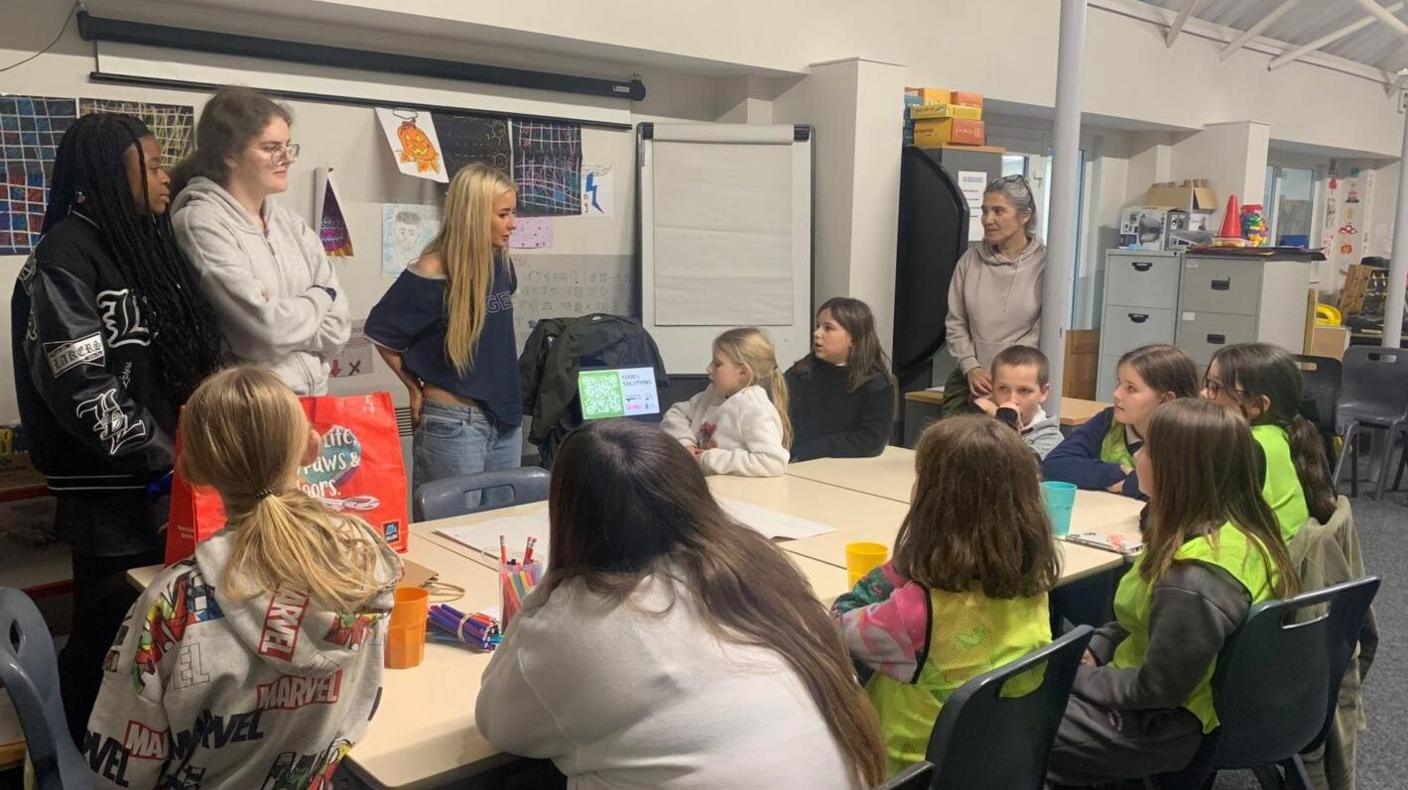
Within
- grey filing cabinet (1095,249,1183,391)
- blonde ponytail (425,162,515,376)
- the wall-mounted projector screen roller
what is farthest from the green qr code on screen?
grey filing cabinet (1095,249,1183,391)

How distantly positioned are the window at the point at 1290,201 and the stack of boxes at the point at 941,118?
525 cm

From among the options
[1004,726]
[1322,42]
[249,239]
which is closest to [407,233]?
[249,239]

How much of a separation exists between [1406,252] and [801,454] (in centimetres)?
457


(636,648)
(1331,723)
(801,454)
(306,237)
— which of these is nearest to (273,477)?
(636,648)

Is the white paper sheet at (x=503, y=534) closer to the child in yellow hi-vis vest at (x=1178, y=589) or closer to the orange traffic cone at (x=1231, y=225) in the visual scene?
the child in yellow hi-vis vest at (x=1178, y=589)

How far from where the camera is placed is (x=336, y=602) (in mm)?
1380

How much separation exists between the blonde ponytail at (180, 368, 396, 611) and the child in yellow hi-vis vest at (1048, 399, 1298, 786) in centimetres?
123

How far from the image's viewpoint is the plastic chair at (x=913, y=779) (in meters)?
1.16

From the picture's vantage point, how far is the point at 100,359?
Result: 2.05 meters

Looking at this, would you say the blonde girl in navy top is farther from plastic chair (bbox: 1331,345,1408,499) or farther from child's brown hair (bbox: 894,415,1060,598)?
plastic chair (bbox: 1331,345,1408,499)

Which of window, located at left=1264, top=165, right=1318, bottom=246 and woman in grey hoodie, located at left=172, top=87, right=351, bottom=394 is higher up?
window, located at left=1264, top=165, right=1318, bottom=246

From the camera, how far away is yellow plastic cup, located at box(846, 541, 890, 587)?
1974 mm

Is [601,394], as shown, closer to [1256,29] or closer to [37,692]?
[37,692]

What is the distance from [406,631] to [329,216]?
8.37 feet
